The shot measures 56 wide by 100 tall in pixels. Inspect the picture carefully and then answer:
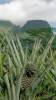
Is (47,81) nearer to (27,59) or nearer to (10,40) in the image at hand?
(27,59)

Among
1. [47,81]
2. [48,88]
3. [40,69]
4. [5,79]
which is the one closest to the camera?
[5,79]

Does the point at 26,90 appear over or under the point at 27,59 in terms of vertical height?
under

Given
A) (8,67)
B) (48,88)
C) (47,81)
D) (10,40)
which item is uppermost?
(10,40)

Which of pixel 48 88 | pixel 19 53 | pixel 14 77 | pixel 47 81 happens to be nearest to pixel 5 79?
pixel 14 77

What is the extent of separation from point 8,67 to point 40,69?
187 millimetres

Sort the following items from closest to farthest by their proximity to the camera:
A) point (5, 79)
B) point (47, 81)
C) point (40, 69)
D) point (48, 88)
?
point (5, 79), point (40, 69), point (47, 81), point (48, 88)

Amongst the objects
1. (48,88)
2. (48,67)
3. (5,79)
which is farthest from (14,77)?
(48,88)

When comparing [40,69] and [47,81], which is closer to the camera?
[40,69]

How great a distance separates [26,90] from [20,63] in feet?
0.52

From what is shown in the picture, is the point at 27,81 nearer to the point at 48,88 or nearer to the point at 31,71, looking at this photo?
the point at 31,71

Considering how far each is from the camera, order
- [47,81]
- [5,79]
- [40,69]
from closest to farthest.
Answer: [5,79] → [40,69] → [47,81]

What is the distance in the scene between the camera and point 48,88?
2.36 meters

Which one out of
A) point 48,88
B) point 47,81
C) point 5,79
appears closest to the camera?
point 5,79

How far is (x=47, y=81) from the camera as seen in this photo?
206cm
